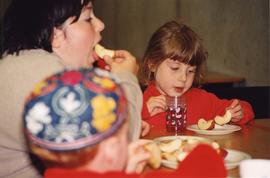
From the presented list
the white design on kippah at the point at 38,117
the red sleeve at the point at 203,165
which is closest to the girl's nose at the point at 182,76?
the red sleeve at the point at 203,165

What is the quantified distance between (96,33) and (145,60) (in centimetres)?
122

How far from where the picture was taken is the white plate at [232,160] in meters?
1.44

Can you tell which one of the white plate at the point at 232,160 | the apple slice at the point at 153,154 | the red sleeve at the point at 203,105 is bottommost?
the red sleeve at the point at 203,105

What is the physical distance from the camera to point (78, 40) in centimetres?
164

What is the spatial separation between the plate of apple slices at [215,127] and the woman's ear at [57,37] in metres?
0.74

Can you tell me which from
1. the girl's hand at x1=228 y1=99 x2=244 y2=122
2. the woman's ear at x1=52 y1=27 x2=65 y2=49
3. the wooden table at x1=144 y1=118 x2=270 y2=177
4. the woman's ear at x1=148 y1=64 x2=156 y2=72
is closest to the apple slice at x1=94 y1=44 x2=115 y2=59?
the woman's ear at x1=52 y1=27 x2=65 y2=49

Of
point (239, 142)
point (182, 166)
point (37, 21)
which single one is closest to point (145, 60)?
point (239, 142)

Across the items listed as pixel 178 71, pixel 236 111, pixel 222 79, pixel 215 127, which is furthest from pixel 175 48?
pixel 222 79

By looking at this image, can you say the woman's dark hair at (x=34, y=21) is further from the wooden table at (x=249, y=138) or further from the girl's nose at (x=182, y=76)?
the girl's nose at (x=182, y=76)

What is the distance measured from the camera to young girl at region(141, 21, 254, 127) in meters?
2.65

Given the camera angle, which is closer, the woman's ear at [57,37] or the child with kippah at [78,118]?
the child with kippah at [78,118]

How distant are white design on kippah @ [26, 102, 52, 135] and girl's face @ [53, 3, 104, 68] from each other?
69 centimetres

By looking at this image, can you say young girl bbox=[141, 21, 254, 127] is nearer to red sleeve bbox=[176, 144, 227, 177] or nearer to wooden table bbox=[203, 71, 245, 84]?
wooden table bbox=[203, 71, 245, 84]

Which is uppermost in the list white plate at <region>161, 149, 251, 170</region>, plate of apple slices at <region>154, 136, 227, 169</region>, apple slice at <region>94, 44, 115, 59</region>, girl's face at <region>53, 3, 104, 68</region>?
girl's face at <region>53, 3, 104, 68</region>
